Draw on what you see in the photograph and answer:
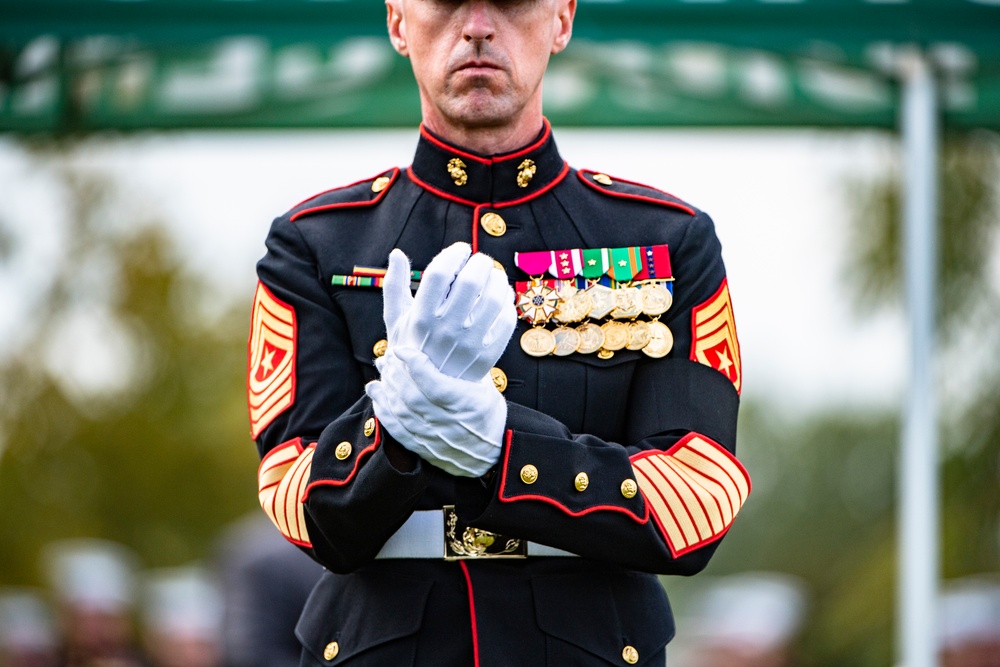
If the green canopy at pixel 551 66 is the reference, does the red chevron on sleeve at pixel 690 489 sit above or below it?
below

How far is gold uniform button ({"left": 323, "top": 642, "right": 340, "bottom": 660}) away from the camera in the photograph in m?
2.07

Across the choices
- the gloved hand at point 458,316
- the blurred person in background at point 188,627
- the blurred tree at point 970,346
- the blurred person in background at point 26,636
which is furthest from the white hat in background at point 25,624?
the gloved hand at point 458,316

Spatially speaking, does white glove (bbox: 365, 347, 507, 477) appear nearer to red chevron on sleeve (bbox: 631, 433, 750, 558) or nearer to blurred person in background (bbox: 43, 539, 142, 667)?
red chevron on sleeve (bbox: 631, 433, 750, 558)

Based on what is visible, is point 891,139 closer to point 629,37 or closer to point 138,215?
point 629,37

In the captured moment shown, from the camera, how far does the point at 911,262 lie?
4.60 m

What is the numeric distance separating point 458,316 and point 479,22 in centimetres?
51

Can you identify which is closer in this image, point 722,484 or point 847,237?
point 722,484

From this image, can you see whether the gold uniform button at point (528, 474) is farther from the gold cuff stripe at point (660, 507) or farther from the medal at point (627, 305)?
the medal at point (627, 305)

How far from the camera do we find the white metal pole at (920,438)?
A: 14.7 feet

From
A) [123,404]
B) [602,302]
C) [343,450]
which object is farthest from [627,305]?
[123,404]

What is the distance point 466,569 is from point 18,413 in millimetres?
7543

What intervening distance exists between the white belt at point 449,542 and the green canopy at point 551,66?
2552mm

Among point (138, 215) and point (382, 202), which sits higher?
point (138, 215)

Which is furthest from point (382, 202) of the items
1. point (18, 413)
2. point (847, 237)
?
point (18, 413)
